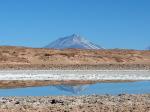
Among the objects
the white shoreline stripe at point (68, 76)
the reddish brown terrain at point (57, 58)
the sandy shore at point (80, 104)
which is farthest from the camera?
the reddish brown terrain at point (57, 58)

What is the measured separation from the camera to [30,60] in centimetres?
6794

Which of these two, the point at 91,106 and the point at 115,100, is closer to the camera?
the point at 91,106

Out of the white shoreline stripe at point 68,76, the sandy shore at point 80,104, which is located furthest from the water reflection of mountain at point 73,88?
the sandy shore at point 80,104

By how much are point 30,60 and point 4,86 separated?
42.2 metres

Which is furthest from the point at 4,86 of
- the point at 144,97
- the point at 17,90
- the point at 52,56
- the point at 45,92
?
the point at 52,56

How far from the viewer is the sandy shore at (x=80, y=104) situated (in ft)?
48.8

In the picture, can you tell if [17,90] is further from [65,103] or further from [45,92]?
[65,103]

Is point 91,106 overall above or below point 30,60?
below

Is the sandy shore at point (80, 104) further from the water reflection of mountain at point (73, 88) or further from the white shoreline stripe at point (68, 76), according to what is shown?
the white shoreline stripe at point (68, 76)

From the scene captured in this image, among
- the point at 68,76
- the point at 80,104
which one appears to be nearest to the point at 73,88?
the point at 68,76

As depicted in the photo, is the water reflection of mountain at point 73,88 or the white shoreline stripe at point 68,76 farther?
the white shoreline stripe at point 68,76

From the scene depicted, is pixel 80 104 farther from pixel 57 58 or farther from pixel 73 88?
pixel 57 58

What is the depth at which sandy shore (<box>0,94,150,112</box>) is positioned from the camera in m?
14.9

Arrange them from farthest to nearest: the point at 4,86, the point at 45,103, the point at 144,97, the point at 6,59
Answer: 1. the point at 6,59
2. the point at 4,86
3. the point at 144,97
4. the point at 45,103
